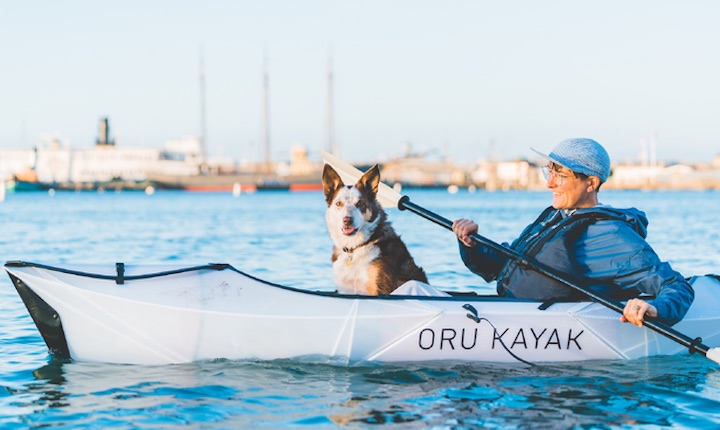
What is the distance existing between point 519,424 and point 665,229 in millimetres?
27604

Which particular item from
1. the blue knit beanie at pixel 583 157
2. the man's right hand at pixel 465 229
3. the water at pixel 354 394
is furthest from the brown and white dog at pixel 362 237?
the blue knit beanie at pixel 583 157

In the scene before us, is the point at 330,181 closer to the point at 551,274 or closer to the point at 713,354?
the point at 551,274

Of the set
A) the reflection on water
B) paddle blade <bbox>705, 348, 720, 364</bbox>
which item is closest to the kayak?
the reflection on water

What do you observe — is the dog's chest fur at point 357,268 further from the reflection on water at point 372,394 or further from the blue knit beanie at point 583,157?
the blue knit beanie at point 583,157

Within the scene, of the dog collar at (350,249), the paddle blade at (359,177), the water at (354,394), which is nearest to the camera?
the water at (354,394)

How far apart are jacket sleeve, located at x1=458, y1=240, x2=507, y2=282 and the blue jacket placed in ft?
0.94

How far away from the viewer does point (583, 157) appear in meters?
6.24

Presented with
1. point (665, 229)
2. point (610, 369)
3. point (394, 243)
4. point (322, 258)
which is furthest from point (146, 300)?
point (665, 229)

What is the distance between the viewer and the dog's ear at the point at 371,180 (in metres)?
6.59

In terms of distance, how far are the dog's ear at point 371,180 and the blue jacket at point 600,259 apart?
3.73ft

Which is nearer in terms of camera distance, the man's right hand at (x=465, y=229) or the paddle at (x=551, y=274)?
the paddle at (x=551, y=274)

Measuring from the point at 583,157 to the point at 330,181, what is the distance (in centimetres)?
178

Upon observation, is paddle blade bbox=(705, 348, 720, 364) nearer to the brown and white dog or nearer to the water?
the water

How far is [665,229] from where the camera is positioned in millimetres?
31297
